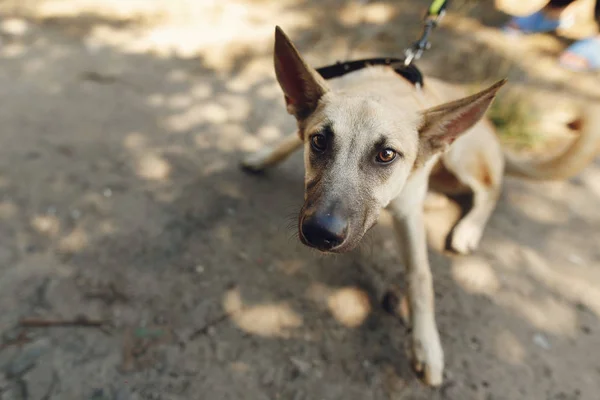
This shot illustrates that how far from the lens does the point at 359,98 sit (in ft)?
7.21

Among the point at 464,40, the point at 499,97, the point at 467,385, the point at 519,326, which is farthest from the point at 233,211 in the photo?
the point at 464,40

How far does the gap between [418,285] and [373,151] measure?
3.32 ft

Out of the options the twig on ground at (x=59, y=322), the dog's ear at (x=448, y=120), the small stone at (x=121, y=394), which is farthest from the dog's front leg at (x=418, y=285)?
the twig on ground at (x=59, y=322)

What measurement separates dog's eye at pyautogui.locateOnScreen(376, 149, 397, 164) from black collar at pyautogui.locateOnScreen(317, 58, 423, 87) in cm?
80

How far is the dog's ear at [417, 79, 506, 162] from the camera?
205 cm

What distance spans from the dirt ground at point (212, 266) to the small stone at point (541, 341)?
13mm

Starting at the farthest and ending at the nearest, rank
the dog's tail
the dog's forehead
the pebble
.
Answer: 1. the dog's tail
2. the pebble
3. the dog's forehead

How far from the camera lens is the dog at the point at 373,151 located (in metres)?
1.98

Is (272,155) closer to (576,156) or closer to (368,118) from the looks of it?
(368,118)

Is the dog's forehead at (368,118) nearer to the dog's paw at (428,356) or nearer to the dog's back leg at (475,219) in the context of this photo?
the dog's paw at (428,356)

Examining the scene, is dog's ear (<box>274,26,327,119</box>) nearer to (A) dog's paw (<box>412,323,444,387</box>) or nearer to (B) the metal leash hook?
(B) the metal leash hook

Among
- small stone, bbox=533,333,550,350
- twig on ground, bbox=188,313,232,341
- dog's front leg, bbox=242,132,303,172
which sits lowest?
twig on ground, bbox=188,313,232,341

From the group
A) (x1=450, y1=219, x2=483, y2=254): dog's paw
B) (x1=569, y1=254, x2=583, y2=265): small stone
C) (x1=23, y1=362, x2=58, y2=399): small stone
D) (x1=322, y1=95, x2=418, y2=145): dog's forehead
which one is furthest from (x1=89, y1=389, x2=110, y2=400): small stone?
(x1=569, y1=254, x2=583, y2=265): small stone

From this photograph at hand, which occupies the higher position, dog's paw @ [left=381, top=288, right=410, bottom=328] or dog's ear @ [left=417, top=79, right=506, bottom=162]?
dog's ear @ [left=417, top=79, right=506, bottom=162]
